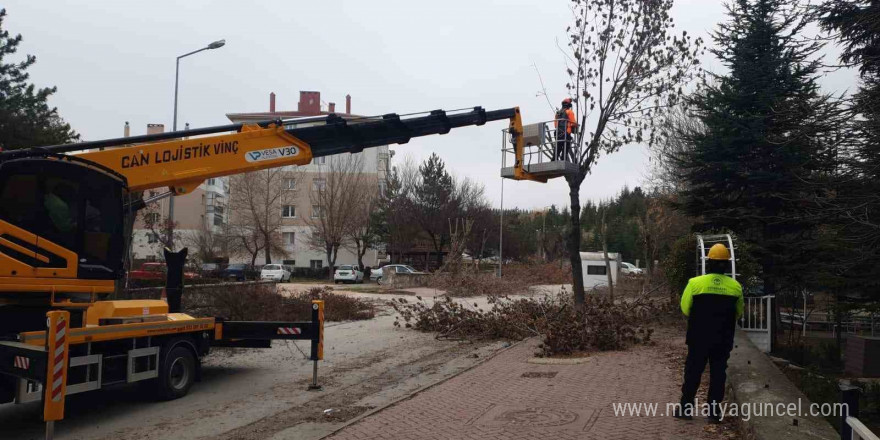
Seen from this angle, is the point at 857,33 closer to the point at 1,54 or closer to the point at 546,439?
the point at 546,439

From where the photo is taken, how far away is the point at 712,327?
675cm

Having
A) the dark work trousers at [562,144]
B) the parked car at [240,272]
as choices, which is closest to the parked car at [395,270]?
the parked car at [240,272]

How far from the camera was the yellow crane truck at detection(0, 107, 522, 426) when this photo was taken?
7691 millimetres

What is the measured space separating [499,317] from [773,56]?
1186cm

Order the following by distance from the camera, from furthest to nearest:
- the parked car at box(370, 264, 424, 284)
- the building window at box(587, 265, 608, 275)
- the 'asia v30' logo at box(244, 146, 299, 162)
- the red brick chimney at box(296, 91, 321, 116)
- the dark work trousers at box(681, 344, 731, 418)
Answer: the red brick chimney at box(296, 91, 321, 116)
the parked car at box(370, 264, 424, 284)
the building window at box(587, 265, 608, 275)
the 'asia v30' logo at box(244, 146, 299, 162)
the dark work trousers at box(681, 344, 731, 418)

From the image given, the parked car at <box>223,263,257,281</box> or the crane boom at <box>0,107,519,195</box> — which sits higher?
the crane boom at <box>0,107,519,195</box>

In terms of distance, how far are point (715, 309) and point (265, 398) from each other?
6.57 meters

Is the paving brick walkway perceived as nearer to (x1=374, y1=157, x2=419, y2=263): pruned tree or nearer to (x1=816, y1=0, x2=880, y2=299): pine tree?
(x1=816, y1=0, x2=880, y2=299): pine tree

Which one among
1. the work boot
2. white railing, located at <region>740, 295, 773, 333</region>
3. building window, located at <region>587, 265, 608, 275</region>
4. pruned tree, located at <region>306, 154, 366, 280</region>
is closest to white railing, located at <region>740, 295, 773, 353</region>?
white railing, located at <region>740, 295, 773, 333</region>

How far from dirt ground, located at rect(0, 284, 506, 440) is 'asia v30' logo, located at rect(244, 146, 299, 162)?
3.75m

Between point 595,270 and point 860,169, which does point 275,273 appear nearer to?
point 595,270

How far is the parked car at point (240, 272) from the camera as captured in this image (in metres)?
42.7

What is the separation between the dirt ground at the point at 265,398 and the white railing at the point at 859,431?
18.3 ft

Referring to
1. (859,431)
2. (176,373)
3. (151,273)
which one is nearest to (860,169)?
(859,431)
